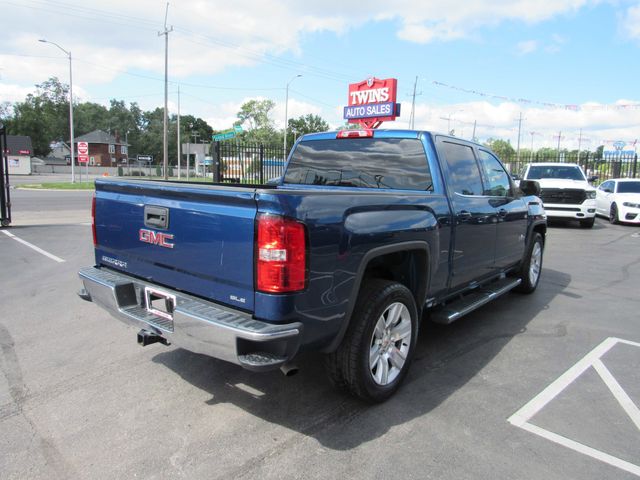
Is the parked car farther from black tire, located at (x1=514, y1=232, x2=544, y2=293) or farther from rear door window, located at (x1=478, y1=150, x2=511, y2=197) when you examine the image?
rear door window, located at (x1=478, y1=150, x2=511, y2=197)

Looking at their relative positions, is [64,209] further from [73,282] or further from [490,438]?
[490,438]

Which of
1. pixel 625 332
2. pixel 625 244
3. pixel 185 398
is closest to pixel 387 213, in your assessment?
pixel 185 398

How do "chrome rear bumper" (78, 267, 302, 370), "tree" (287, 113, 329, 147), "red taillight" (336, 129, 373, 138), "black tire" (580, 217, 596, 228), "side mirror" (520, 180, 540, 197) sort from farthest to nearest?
1. "tree" (287, 113, 329, 147)
2. "black tire" (580, 217, 596, 228)
3. "side mirror" (520, 180, 540, 197)
4. "red taillight" (336, 129, 373, 138)
5. "chrome rear bumper" (78, 267, 302, 370)

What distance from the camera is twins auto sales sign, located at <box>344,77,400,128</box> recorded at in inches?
917

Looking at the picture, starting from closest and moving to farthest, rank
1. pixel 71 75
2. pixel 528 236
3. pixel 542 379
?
pixel 542 379 → pixel 528 236 → pixel 71 75

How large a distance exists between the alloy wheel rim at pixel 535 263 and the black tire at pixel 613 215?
11334 millimetres

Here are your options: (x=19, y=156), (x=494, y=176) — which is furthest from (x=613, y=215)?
(x=19, y=156)

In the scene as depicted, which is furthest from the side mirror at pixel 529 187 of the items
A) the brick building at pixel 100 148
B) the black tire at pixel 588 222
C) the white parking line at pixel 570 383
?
the brick building at pixel 100 148

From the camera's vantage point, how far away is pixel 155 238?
3.15 m

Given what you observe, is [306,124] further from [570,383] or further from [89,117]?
[570,383]

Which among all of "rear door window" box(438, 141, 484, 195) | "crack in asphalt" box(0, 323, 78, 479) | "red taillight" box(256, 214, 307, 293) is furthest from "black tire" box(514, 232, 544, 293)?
"crack in asphalt" box(0, 323, 78, 479)

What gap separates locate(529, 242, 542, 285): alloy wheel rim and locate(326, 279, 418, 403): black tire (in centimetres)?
357

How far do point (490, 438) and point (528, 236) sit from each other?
3691 millimetres

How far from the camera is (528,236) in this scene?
598 cm
